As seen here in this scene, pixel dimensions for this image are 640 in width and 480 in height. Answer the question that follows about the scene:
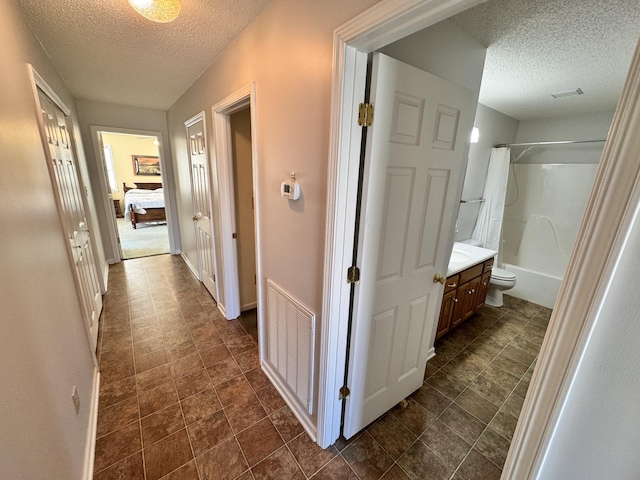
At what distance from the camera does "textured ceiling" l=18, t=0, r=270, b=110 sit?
148cm

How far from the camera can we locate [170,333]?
2.46 metres

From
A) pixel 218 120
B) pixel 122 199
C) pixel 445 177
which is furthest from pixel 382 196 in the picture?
pixel 122 199

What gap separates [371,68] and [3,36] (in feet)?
5.64

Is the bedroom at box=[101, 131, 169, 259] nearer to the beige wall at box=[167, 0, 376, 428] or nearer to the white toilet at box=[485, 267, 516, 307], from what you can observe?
the beige wall at box=[167, 0, 376, 428]

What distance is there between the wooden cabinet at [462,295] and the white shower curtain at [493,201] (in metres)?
0.91

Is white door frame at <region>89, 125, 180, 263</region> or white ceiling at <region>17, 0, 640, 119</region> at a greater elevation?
white ceiling at <region>17, 0, 640, 119</region>

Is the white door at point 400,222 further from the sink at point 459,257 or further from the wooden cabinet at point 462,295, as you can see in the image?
the sink at point 459,257

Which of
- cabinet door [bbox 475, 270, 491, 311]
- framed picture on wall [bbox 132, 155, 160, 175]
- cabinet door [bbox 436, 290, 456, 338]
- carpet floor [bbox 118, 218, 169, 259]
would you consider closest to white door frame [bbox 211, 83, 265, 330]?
cabinet door [bbox 436, 290, 456, 338]

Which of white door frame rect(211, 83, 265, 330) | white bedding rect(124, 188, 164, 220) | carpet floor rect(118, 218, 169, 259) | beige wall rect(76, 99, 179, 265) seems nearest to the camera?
white door frame rect(211, 83, 265, 330)

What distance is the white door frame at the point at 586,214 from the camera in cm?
46

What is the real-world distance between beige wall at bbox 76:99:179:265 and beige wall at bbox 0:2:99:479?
2.27 meters

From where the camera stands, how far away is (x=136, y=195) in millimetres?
6738

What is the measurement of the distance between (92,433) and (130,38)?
257 cm

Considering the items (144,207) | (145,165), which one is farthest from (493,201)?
(145,165)
